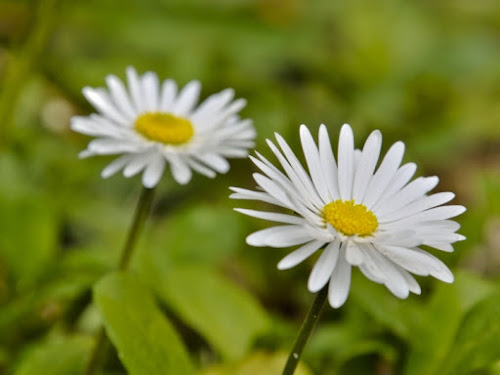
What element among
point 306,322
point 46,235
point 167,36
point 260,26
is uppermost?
point 260,26

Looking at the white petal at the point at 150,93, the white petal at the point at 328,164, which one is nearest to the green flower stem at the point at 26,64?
the white petal at the point at 150,93

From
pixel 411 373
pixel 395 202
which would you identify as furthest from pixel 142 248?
pixel 395 202

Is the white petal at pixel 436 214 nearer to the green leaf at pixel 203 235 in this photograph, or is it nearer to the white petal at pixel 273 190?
the white petal at pixel 273 190

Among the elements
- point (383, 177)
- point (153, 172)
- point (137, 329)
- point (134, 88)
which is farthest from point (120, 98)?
point (383, 177)

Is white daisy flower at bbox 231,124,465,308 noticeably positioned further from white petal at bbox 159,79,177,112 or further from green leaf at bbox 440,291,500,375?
white petal at bbox 159,79,177,112

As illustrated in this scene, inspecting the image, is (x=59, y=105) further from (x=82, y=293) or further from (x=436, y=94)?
(x=436, y=94)

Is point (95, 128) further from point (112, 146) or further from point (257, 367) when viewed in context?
point (257, 367)

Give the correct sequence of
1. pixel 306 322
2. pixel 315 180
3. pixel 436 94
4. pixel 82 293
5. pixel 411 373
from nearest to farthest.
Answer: pixel 306 322
pixel 315 180
pixel 411 373
pixel 82 293
pixel 436 94
